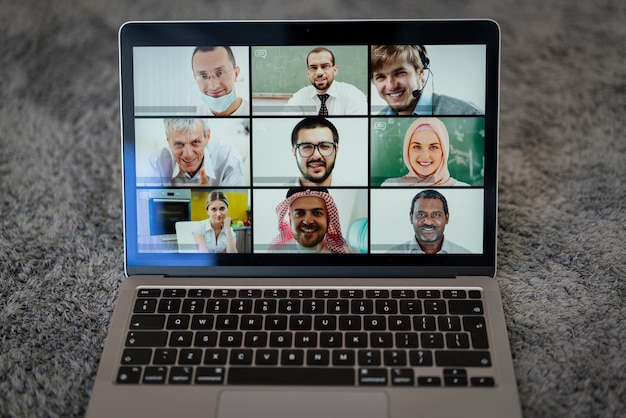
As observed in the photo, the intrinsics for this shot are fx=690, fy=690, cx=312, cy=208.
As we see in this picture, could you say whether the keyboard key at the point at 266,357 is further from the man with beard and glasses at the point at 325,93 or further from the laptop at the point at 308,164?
the man with beard and glasses at the point at 325,93

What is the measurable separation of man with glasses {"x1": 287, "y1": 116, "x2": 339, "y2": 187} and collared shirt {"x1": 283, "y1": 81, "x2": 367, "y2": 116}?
0.04 ft

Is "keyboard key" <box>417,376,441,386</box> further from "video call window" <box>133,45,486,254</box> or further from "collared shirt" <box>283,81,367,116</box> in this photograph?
"collared shirt" <box>283,81,367,116</box>

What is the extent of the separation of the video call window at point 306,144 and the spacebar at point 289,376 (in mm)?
158

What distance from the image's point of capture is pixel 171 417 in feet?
1.86

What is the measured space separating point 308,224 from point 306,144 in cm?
8

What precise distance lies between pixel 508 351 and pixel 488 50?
0.30 meters

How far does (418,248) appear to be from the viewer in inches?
28.5

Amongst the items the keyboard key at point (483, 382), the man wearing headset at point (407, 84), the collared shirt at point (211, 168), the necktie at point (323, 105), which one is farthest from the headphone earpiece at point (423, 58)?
the keyboard key at point (483, 382)

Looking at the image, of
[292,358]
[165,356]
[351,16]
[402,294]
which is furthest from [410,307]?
[351,16]

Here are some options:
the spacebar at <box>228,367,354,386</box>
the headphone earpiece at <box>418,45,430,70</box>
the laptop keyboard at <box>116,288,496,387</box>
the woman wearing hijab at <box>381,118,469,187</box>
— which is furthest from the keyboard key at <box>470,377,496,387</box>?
the headphone earpiece at <box>418,45,430,70</box>

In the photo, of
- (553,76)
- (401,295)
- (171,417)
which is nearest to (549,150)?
(553,76)

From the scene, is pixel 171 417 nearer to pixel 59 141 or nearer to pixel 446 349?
pixel 446 349

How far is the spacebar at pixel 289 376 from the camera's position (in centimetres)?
60

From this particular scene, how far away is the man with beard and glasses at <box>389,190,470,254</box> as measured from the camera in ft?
2.36
